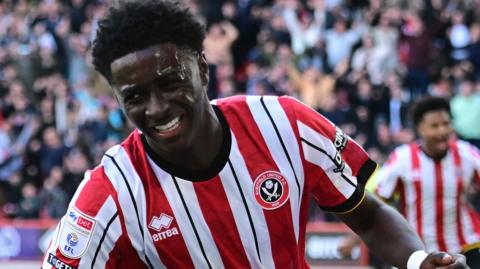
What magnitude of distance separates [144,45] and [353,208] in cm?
113

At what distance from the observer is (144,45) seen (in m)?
3.81

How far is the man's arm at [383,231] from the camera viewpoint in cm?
420

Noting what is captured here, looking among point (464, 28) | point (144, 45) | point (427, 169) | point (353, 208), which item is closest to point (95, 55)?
point (144, 45)

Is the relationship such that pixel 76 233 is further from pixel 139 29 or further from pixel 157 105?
pixel 139 29

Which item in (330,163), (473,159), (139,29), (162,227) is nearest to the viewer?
(139,29)

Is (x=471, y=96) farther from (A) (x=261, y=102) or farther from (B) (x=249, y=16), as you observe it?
(A) (x=261, y=102)

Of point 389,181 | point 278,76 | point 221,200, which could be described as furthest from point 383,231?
point 278,76

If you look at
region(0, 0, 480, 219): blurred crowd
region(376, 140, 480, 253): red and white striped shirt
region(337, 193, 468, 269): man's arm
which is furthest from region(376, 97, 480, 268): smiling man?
region(0, 0, 480, 219): blurred crowd

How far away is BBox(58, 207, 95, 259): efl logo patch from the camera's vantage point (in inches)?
152

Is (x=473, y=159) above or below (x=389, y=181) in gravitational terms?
above

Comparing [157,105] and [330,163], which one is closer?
[157,105]

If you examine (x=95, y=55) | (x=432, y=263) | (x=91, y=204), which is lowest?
(x=432, y=263)

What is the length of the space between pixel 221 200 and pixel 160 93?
1.74ft

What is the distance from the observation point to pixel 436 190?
330 inches
